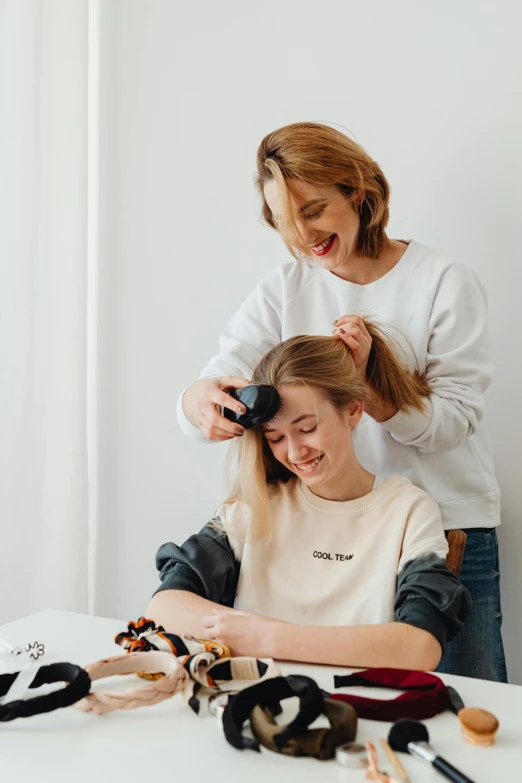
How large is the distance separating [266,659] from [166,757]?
0.24 meters

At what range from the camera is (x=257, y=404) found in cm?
126

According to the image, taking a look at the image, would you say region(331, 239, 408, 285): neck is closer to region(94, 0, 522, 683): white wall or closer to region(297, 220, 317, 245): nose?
region(297, 220, 317, 245): nose

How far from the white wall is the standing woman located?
230 mm

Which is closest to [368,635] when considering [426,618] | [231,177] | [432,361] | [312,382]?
[426,618]

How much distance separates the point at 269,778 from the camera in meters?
0.78

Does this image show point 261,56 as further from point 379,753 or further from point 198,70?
A: point 379,753

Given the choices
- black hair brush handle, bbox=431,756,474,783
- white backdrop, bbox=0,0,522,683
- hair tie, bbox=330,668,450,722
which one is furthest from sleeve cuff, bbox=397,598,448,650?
white backdrop, bbox=0,0,522,683

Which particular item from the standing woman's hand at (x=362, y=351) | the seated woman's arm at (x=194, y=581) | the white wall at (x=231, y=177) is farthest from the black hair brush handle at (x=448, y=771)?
the white wall at (x=231, y=177)

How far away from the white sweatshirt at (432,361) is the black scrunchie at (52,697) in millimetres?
635

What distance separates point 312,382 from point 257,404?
0.12 metres

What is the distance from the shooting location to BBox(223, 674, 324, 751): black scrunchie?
83 cm

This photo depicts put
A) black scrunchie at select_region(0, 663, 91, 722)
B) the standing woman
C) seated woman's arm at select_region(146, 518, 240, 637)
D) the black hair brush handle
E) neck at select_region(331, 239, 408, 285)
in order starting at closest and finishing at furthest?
the black hair brush handle
black scrunchie at select_region(0, 663, 91, 722)
seated woman's arm at select_region(146, 518, 240, 637)
the standing woman
neck at select_region(331, 239, 408, 285)

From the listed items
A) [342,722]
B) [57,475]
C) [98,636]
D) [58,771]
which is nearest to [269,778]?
[342,722]

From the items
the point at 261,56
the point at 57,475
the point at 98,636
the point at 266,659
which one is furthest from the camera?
the point at 57,475
